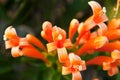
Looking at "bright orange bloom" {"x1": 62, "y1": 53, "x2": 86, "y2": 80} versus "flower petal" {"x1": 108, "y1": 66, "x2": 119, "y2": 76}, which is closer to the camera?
"bright orange bloom" {"x1": 62, "y1": 53, "x2": 86, "y2": 80}

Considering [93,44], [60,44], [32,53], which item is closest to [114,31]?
[93,44]

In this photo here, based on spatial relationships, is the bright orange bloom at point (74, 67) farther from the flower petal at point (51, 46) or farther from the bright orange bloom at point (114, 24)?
the bright orange bloom at point (114, 24)

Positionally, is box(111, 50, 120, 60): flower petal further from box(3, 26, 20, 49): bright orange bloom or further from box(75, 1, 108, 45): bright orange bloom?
box(3, 26, 20, 49): bright orange bloom

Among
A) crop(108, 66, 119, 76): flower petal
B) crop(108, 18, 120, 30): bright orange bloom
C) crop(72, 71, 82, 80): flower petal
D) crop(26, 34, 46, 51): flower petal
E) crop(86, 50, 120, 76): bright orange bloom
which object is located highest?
crop(108, 18, 120, 30): bright orange bloom

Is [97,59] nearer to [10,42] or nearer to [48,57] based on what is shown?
[48,57]

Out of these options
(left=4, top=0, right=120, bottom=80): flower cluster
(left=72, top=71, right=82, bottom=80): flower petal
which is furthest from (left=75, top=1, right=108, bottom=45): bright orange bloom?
(left=72, top=71, right=82, bottom=80): flower petal

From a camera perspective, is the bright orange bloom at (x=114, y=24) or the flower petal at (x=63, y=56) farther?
the bright orange bloom at (x=114, y=24)

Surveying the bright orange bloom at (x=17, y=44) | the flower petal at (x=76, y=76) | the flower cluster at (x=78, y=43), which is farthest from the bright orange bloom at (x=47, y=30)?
the flower petal at (x=76, y=76)

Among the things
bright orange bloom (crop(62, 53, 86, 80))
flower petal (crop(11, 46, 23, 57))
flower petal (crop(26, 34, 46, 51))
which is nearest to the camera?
bright orange bloom (crop(62, 53, 86, 80))
